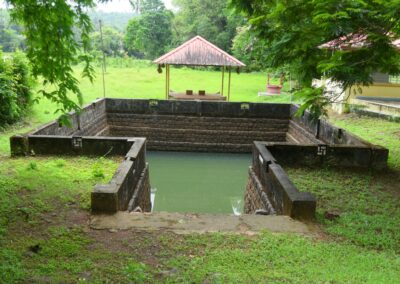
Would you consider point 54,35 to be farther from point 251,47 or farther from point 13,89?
point 251,47

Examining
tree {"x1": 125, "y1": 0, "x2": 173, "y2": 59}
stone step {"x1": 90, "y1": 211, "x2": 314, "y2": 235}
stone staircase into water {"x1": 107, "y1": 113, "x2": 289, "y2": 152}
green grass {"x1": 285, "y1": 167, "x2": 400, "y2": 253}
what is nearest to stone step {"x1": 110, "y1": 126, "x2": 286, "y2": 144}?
stone staircase into water {"x1": 107, "y1": 113, "x2": 289, "y2": 152}

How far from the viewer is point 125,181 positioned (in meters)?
5.79

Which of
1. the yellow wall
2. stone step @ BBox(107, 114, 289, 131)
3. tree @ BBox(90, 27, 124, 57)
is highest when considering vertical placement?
tree @ BBox(90, 27, 124, 57)

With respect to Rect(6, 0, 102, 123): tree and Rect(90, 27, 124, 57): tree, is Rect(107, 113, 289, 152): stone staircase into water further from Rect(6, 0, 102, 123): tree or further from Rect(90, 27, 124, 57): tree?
Rect(90, 27, 124, 57): tree

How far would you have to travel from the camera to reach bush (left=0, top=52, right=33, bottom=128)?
35.7 ft

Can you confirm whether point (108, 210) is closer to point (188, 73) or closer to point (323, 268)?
point (323, 268)

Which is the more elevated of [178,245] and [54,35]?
[54,35]

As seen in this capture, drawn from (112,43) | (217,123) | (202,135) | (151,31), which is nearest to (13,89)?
(202,135)

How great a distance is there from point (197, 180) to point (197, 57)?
21.3ft

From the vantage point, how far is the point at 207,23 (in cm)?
3891

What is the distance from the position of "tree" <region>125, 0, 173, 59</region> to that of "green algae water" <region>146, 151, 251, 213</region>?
28.6 meters

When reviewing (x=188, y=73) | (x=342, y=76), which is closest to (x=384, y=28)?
(x=342, y=76)

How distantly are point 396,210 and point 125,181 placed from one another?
3.80m

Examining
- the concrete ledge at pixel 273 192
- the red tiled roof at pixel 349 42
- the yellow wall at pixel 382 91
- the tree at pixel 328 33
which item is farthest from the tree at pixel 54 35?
the yellow wall at pixel 382 91
